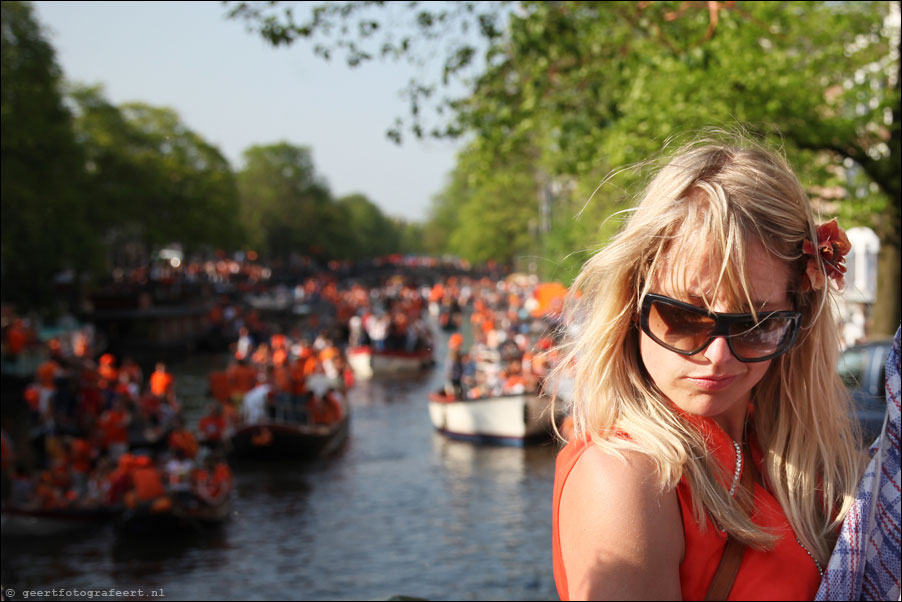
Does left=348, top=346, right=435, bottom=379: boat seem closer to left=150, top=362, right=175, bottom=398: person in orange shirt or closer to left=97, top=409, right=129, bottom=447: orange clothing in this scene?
left=150, top=362, right=175, bottom=398: person in orange shirt

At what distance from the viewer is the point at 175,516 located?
1532cm

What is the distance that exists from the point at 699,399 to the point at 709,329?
0.13 metres

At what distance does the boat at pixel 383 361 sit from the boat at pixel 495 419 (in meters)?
15.6

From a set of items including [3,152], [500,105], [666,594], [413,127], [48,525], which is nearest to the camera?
[666,594]

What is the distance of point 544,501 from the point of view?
1794cm

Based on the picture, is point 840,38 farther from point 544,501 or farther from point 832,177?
point 544,501

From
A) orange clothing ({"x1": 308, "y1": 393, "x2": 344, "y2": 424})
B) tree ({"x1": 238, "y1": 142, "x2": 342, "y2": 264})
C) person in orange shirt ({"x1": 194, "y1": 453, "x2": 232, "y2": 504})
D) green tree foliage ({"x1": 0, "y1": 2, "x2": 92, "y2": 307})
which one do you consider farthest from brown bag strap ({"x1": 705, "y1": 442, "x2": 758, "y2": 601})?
tree ({"x1": 238, "y1": 142, "x2": 342, "y2": 264})

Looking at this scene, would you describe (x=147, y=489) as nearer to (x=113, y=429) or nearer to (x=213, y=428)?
(x=113, y=429)

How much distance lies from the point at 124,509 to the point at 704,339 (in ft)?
49.6

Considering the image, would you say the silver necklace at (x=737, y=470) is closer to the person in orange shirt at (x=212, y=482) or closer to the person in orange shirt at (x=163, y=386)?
the person in orange shirt at (x=212, y=482)

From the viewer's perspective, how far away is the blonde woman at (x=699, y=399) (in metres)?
1.58

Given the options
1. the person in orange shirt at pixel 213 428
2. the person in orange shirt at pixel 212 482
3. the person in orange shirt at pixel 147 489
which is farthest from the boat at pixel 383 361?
the person in orange shirt at pixel 147 489

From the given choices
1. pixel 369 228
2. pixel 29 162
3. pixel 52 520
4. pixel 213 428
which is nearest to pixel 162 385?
pixel 213 428

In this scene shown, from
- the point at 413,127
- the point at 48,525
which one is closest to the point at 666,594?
the point at 413,127
